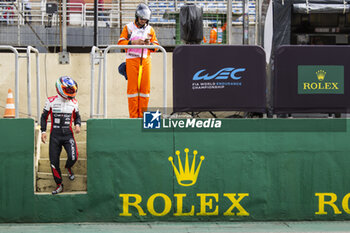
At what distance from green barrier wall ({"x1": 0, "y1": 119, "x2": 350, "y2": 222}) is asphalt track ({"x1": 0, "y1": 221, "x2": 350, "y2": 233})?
93mm

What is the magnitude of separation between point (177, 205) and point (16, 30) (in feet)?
36.3

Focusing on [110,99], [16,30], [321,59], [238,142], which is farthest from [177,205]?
[16,30]

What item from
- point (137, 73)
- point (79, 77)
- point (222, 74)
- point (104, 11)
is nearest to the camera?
point (222, 74)

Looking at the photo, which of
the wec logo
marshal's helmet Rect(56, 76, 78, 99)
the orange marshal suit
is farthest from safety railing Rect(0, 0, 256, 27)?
marshal's helmet Rect(56, 76, 78, 99)

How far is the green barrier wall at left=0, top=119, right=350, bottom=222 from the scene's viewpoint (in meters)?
7.09

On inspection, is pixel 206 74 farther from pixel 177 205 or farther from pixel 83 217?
pixel 83 217

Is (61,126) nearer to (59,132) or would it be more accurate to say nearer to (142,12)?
(59,132)

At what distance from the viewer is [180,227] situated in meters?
6.94

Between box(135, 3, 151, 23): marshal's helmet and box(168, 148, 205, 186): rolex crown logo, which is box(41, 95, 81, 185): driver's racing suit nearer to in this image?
box(168, 148, 205, 186): rolex crown logo

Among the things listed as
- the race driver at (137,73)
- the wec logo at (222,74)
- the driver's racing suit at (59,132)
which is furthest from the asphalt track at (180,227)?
the wec logo at (222,74)

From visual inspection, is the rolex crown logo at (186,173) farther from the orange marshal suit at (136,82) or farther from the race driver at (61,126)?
the race driver at (61,126)

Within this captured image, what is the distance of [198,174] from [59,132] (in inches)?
75.1

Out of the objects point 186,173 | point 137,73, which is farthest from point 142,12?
point 186,173

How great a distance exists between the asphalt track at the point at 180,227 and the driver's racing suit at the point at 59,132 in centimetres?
67
